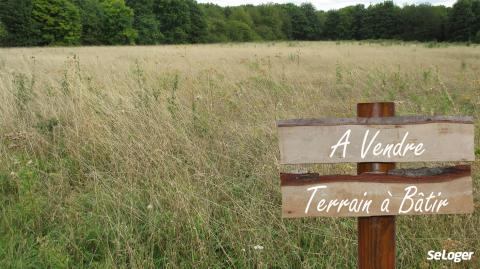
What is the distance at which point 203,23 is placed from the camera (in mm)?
51594

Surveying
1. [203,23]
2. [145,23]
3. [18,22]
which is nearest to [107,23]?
[145,23]

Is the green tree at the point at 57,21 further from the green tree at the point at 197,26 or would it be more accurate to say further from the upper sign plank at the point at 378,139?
the upper sign plank at the point at 378,139

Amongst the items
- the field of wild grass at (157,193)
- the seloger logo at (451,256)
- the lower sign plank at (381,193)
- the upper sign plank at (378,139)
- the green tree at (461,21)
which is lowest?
the seloger logo at (451,256)

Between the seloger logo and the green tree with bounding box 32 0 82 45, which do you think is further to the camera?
the green tree with bounding box 32 0 82 45

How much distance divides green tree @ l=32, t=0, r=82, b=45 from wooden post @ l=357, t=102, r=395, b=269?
43.6 m

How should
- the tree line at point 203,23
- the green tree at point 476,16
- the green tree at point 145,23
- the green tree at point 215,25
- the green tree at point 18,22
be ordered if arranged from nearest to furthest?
the green tree at point 18,22 → the tree line at point 203,23 → the green tree at point 476,16 → the green tree at point 145,23 → the green tree at point 215,25

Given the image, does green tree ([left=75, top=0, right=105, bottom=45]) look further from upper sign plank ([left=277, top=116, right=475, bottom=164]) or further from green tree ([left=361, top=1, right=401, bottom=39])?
upper sign plank ([left=277, top=116, right=475, bottom=164])

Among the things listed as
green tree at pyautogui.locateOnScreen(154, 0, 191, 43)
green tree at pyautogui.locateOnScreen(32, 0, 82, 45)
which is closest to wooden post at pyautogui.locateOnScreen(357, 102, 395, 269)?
green tree at pyautogui.locateOnScreen(32, 0, 82, 45)

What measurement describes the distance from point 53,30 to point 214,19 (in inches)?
898

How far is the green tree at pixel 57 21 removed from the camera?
41000mm

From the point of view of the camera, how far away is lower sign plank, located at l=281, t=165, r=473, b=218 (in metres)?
1.58

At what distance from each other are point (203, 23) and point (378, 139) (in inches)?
2054

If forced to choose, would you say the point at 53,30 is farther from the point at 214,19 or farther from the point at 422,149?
the point at 422,149

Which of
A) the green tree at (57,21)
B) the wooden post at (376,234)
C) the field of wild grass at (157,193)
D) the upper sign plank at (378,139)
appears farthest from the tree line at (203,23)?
the wooden post at (376,234)
